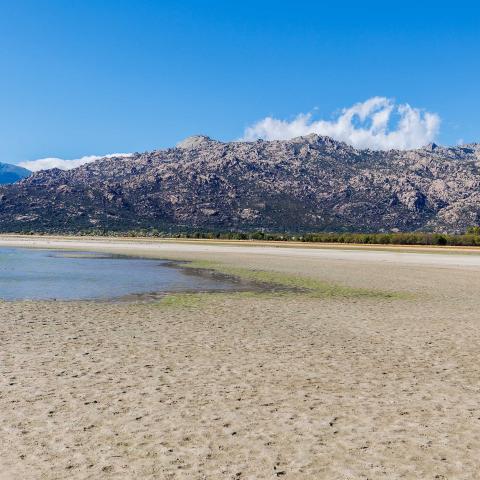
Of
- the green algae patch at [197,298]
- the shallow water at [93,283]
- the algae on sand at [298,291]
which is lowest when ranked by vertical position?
the shallow water at [93,283]

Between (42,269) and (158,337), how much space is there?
28890 mm

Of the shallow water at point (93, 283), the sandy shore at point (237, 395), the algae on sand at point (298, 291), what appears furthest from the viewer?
the shallow water at point (93, 283)

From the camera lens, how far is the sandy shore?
281 inches

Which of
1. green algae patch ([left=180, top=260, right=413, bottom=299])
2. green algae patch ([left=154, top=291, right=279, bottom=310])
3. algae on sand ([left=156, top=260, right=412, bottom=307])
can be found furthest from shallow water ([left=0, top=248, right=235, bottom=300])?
green algae patch ([left=180, top=260, right=413, bottom=299])

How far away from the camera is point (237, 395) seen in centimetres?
1009

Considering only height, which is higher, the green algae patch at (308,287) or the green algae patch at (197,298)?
the green algae patch at (308,287)

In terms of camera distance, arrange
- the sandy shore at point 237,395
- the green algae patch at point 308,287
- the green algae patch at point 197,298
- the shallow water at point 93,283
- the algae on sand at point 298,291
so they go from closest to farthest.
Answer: the sandy shore at point 237,395
the green algae patch at point 197,298
the algae on sand at point 298,291
the shallow water at point 93,283
the green algae patch at point 308,287

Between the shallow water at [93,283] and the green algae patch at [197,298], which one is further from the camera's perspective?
the shallow water at [93,283]

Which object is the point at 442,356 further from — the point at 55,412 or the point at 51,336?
the point at 51,336

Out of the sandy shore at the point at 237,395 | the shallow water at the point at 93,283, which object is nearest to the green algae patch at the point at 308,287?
the shallow water at the point at 93,283

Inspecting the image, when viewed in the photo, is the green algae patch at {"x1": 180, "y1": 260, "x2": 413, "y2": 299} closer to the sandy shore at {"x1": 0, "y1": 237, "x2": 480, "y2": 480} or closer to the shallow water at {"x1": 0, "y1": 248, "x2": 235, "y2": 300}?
the shallow water at {"x1": 0, "y1": 248, "x2": 235, "y2": 300}

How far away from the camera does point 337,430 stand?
27.3 ft

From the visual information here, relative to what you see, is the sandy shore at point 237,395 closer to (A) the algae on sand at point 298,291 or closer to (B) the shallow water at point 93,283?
(A) the algae on sand at point 298,291

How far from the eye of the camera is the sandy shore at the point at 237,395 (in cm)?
714
